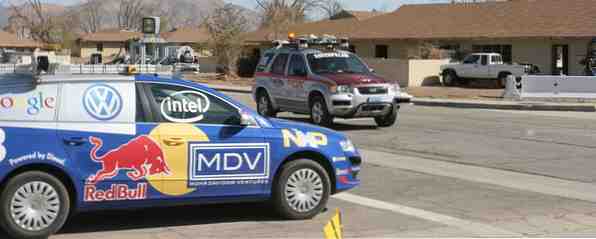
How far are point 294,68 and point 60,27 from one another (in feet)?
345

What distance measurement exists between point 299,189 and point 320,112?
11013 mm

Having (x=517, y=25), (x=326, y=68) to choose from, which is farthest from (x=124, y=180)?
(x=517, y=25)

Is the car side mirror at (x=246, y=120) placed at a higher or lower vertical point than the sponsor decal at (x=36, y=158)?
higher

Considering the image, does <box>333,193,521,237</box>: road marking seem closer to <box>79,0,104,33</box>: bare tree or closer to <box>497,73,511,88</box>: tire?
<box>497,73,511,88</box>: tire

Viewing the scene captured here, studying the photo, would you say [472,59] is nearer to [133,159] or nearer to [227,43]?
[227,43]

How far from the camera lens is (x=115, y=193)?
25.1 feet

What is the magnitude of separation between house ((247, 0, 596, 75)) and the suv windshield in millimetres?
24313

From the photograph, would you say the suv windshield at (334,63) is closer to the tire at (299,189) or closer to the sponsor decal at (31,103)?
the tire at (299,189)

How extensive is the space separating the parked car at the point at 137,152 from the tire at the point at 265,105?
13.2 metres

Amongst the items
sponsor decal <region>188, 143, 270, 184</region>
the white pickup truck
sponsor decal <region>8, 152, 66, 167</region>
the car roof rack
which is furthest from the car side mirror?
the white pickup truck

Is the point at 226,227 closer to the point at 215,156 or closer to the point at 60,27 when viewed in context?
the point at 215,156

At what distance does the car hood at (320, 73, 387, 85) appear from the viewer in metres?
18.8

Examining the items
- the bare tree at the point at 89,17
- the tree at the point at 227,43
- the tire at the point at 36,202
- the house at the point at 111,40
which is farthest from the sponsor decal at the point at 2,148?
the bare tree at the point at 89,17

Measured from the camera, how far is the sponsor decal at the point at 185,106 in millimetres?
7941
